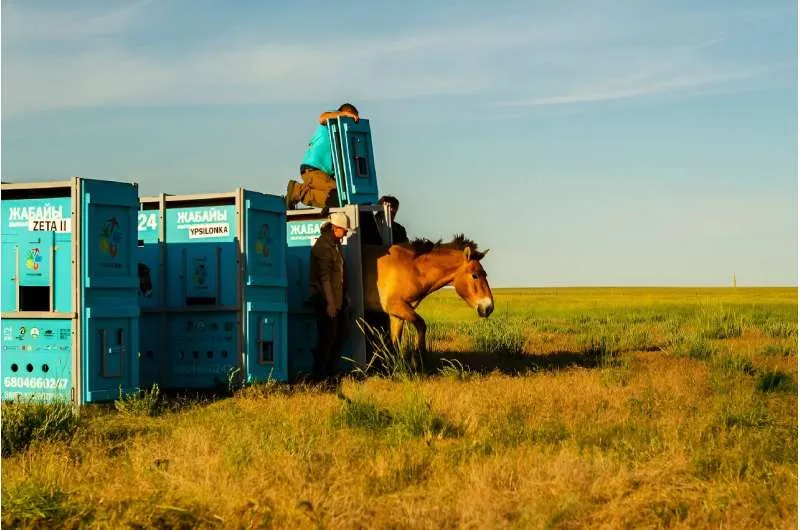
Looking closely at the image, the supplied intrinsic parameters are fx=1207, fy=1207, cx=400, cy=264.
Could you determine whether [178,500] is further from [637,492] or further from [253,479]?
[637,492]

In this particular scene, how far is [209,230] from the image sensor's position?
1449 cm

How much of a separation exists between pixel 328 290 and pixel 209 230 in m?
1.79

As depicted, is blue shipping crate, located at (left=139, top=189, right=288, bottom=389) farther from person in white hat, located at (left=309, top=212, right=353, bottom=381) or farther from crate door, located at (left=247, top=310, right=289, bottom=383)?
person in white hat, located at (left=309, top=212, right=353, bottom=381)

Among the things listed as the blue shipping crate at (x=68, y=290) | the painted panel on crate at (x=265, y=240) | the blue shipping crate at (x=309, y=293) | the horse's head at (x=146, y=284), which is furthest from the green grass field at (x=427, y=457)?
the horse's head at (x=146, y=284)

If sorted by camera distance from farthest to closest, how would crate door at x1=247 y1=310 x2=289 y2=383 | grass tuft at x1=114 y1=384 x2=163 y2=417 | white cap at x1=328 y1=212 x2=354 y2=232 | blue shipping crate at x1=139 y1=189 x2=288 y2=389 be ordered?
white cap at x1=328 y1=212 x2=354 y2=232, crate door at x1=247 y1=310 x2=289 y2=383, blue shipping crate at x1=139 y1=189 x2=288 y2=389, grass tuft at x1=114 y1=384 x2=163 y2=417

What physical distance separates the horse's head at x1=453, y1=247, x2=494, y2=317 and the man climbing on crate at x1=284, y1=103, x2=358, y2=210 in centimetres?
204

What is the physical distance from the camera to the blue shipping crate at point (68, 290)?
12.5 metres

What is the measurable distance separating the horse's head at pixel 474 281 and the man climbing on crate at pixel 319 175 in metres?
2.04

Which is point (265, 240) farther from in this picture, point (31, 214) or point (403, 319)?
point (31, 214)

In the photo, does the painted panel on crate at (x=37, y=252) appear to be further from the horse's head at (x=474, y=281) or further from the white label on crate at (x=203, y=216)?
the horse's head at (x=474, y=281)

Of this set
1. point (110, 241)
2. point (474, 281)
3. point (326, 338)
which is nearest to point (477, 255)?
point (474, 281)

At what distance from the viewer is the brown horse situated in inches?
661

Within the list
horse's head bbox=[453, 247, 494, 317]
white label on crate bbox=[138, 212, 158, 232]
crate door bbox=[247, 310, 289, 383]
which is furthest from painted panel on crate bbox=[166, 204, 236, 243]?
horse's head bbox=[453, 247, 494, 317]

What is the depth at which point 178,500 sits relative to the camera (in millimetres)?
8023
